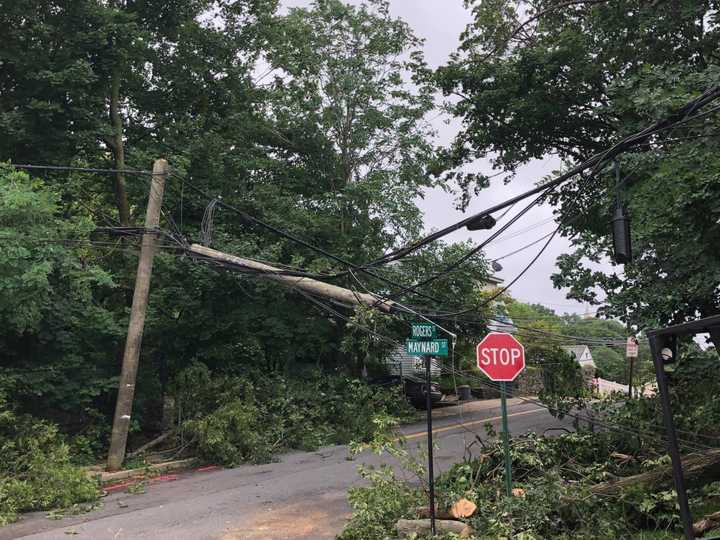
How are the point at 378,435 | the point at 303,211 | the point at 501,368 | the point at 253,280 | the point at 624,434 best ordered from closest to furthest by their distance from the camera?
the point at 501,368 < the point at 378,435 < the point at 624,434 < the point at 253,280 < the point at 303,211

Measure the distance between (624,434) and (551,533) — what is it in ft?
9.93

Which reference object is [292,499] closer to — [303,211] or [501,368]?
[501,368]

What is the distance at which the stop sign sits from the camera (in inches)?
254

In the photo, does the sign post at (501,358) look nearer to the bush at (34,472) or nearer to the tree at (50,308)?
the bush at (34,472)

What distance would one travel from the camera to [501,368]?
256 inches

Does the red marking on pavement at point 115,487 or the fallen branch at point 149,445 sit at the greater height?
the fallen branch at point 149,445

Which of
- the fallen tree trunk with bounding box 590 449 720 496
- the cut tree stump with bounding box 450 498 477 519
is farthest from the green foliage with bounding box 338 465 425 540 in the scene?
the fallen tree trunk with bounding box 590 449 720 496

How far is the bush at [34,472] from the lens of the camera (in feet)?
27.7

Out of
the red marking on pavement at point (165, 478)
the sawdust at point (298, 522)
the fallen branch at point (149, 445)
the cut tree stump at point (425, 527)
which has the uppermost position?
the fallen branch at point (149, 445)

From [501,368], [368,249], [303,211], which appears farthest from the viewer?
[368,249]

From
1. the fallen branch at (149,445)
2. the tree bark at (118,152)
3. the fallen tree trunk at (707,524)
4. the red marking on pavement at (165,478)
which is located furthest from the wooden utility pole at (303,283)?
the fallen tree trunk at (707,524)

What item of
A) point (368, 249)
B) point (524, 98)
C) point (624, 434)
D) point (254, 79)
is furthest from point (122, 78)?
point (624, 434)

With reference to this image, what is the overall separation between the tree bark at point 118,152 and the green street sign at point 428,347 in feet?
35.1

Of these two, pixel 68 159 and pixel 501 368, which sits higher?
pixel 68 159
